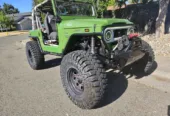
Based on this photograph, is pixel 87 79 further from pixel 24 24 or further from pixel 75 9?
pixel 24 24

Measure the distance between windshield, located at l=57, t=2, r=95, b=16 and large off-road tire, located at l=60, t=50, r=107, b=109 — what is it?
67.6 inches

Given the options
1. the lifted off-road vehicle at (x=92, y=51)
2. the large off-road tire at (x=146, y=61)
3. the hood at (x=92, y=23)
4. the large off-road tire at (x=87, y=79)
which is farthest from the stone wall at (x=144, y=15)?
the large off-road tire at (x=87, y=79)

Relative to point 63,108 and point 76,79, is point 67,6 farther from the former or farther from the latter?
point 63,108

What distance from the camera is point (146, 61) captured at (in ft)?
15.1

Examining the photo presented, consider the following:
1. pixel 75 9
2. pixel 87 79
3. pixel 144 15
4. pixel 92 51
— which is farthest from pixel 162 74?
pixel 144 15

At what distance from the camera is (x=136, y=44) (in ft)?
13.2

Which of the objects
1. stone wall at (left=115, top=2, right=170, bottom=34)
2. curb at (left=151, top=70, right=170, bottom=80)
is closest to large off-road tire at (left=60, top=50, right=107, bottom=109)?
curb at (left=151, top=70, right=170, bottom=80)

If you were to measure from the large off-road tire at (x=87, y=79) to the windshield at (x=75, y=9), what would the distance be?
1.72 metres

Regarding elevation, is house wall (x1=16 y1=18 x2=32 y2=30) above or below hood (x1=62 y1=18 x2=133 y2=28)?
below

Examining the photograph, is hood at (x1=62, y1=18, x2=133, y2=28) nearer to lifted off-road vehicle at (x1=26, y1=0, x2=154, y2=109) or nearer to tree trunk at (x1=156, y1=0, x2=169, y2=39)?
lifted off-road vehicle at (x1=26, y1=0, x2=154, y2=109)

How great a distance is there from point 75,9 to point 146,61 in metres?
2.37

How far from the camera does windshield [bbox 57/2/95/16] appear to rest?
4879mm

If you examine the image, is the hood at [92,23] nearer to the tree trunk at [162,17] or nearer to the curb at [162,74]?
the curb at [162,74]

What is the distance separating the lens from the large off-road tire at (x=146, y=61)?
4324 mm
